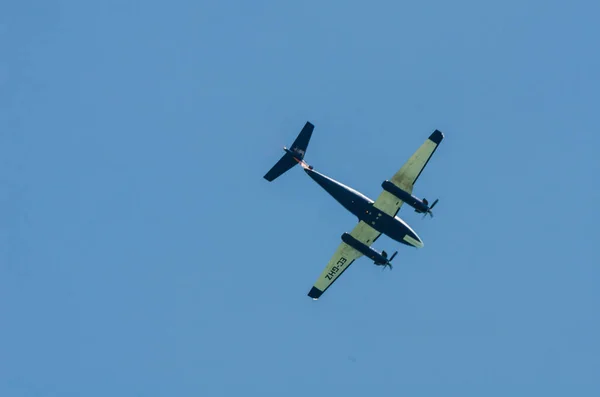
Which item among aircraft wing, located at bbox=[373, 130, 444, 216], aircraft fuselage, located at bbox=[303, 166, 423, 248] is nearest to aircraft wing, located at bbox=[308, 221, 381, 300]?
aircraft fuselage, located at bbox=[303, 166, 423, 248]

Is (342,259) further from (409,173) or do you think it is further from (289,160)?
(409,173)

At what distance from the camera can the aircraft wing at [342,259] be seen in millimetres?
108062

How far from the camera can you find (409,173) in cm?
10288

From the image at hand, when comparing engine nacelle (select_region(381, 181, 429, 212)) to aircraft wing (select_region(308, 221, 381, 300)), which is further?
aircraft wing (select_region(308, 221, 381, 300))

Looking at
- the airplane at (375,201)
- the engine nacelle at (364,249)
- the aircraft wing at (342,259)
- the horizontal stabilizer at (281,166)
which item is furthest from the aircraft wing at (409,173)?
the horizontal stabilizer at (281,166)

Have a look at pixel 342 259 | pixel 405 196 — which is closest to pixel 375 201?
pixel 405 196

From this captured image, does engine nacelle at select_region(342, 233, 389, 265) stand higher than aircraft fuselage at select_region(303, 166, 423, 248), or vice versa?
aircraft fuselage at select_region(303, 166, 423, 248)

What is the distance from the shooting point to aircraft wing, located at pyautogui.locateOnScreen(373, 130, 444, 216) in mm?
101562

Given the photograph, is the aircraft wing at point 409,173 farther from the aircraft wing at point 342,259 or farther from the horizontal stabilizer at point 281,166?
the horizontal stabilizer at point 281,166

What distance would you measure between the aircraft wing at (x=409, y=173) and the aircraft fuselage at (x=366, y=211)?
87 cm

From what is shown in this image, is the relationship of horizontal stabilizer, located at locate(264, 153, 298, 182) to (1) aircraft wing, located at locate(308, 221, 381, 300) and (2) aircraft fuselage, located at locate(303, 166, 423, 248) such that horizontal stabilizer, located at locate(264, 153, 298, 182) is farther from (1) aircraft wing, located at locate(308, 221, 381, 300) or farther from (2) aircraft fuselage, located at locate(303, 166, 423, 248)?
(1) aircraft wing, located at locate(308, 221, 381, 300)

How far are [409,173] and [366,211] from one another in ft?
20.1

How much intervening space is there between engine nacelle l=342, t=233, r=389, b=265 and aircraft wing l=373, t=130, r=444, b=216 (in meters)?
5.68

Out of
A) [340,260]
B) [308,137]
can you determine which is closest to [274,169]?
[308,137]
